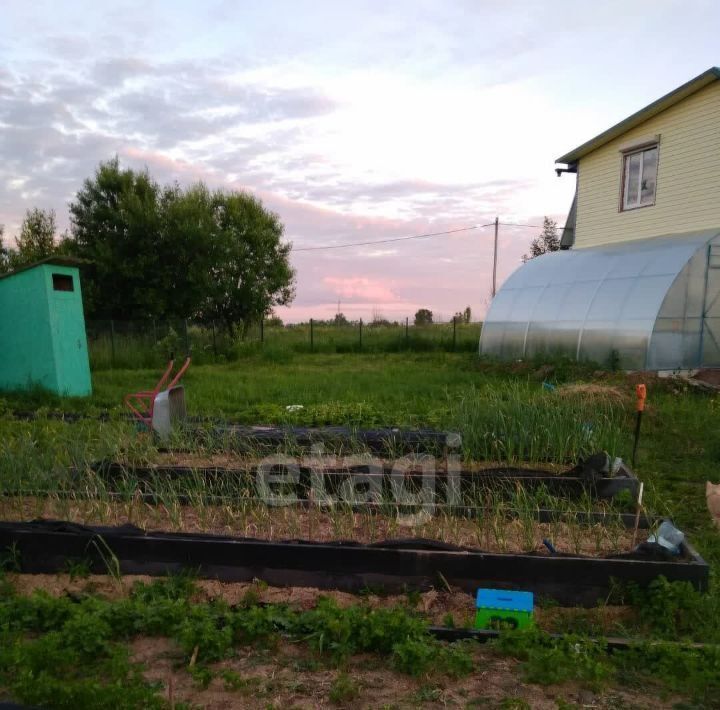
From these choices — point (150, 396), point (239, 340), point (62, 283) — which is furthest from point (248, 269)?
point (150, 396)

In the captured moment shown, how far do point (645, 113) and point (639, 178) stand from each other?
4.41ft

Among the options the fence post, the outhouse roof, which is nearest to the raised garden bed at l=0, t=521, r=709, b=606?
the outhouse roof

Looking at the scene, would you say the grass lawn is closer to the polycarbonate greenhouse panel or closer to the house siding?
the polycarbonate greenhouse panel

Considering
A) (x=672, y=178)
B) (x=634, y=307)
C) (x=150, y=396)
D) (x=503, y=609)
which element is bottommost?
(x=503, y=609)

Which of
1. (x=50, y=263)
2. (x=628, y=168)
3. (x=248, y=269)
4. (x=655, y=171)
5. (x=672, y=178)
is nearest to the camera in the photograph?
(x=50, y=263)

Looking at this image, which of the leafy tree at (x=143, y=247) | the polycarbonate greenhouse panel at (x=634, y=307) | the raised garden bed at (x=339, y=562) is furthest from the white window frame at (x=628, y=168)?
the raised garden bed at (x=339, y=562)

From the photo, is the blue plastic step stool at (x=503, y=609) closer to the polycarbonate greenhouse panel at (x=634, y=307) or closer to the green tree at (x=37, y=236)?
the polycarbonate greenhouse panel at (x=634, y=307)

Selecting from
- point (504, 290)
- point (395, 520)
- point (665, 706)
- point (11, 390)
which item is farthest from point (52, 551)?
point (504, 290)

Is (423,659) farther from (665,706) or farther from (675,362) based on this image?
(675,362)

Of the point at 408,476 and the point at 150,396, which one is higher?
the point at 150,396

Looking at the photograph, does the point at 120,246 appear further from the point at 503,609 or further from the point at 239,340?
the point at 503,609

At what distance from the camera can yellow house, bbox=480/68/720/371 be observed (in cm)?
1035

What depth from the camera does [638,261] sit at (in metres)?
11.2

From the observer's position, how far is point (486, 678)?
93.2 inches
